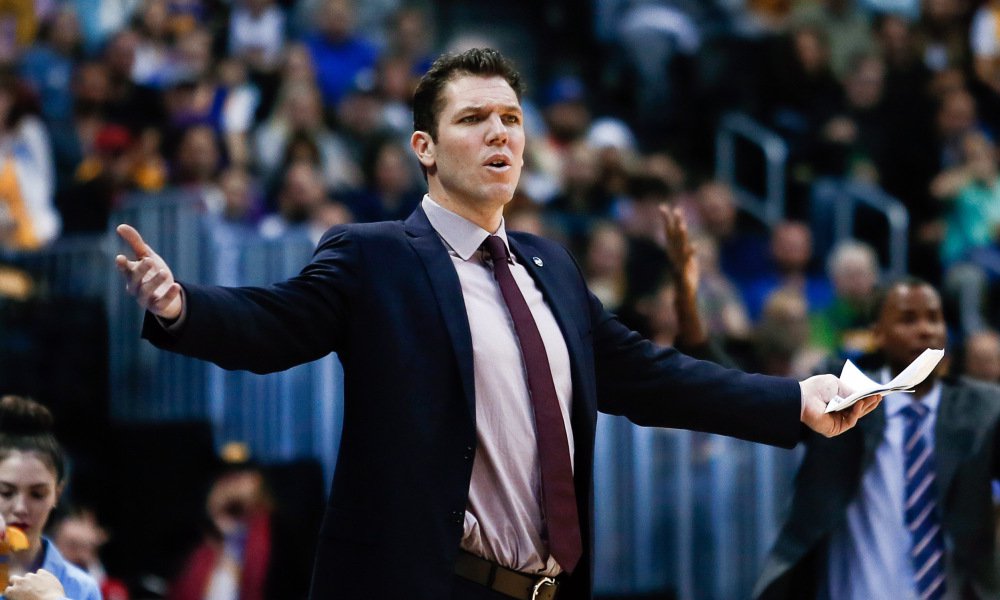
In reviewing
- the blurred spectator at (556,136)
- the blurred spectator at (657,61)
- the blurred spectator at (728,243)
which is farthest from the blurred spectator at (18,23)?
the blurred spectator at (728,243)

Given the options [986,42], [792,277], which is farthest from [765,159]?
[792,277]

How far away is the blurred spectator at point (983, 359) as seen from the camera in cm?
838

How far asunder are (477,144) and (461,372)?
0.62 m

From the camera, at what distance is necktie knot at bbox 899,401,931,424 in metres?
5.88

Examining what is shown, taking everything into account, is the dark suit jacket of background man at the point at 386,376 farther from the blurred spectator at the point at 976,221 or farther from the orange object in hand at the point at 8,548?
the blurred spectator at the point at 976,221

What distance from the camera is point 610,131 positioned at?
41.6 feet

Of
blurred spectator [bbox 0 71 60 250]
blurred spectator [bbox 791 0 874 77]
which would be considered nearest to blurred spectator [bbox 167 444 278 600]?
blurred spectator [bbox 0 71 60 250]

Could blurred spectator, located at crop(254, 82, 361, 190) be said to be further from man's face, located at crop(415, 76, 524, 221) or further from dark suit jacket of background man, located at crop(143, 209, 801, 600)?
dark suit jacket of background man, located at crop(143, 209, 801, 600)

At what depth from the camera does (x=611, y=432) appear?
8.07 metres

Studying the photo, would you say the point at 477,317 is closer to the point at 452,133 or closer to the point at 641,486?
the point at 452,133

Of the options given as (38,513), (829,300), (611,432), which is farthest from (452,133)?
(829,300)

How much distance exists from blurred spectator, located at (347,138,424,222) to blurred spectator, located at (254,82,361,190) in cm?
21

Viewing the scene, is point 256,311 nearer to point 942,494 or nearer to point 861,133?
point 942,494

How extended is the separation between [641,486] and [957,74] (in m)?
6.15
